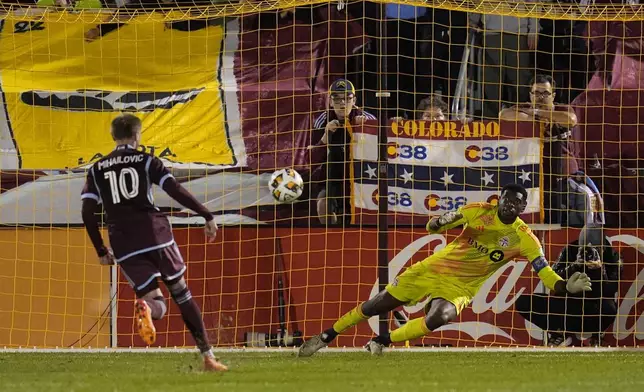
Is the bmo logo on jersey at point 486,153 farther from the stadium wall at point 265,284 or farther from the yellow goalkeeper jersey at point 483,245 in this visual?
the yellow goalkeeper jersey at point 483,245

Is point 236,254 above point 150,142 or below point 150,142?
below

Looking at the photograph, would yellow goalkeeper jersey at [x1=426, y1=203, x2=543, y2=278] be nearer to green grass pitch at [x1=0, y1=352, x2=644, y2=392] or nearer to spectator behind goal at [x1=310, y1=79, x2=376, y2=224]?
green grass pitch at [x1=0, y1=352, x2=644, y2=392]

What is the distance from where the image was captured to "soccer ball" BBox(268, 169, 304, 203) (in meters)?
12.7

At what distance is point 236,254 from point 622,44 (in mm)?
4917

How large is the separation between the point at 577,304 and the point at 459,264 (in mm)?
2204

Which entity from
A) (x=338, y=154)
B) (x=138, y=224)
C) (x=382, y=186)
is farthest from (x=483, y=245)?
(x=138, y=224)

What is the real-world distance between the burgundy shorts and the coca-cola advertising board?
12.2ft

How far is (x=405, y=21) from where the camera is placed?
13.9m

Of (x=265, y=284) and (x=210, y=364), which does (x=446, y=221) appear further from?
(x=210, y=364)

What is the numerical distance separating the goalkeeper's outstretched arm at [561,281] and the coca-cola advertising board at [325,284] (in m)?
1.88

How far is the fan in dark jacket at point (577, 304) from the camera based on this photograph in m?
12.9

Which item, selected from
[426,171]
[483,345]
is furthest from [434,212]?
[483,345]

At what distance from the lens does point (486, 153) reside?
13.0m

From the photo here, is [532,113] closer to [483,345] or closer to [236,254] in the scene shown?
A: [483,345]
